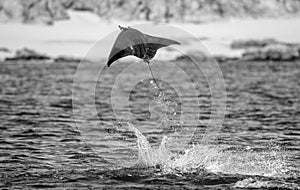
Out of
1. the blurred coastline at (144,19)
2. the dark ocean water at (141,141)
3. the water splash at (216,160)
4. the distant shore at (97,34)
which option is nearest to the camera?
the dark ocean water at (141,141)

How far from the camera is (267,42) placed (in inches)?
3184

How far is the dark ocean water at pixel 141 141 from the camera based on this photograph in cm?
1466

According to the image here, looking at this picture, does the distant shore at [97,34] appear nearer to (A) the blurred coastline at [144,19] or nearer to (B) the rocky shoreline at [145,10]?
(A) the blurred coastline at [144,19]

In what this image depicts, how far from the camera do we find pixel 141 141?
58.2 feet

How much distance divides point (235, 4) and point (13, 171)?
9383cm

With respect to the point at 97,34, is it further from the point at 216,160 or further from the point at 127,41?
the point at 216,160

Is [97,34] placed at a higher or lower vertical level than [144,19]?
lower

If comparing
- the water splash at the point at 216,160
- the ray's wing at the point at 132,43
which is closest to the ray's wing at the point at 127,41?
the ray's wing at the point at 132,43

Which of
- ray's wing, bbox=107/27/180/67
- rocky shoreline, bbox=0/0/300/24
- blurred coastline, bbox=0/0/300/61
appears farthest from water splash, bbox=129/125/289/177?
rocky shoreline, bbox=0/0/300/24

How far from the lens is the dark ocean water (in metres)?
14.7

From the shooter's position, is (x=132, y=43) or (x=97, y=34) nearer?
(x=132, y=43)

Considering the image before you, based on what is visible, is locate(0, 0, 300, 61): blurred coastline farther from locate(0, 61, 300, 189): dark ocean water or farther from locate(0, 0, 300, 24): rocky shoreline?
locate(0, 61, 300, 189): dark ocean water

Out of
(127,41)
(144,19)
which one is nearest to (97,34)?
(144,19)

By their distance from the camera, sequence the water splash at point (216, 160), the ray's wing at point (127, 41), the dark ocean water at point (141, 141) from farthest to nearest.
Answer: the ray's wing at point (127, 41) → the water splash at point (216, 160) → the dark ocean water at point (141, 141)
